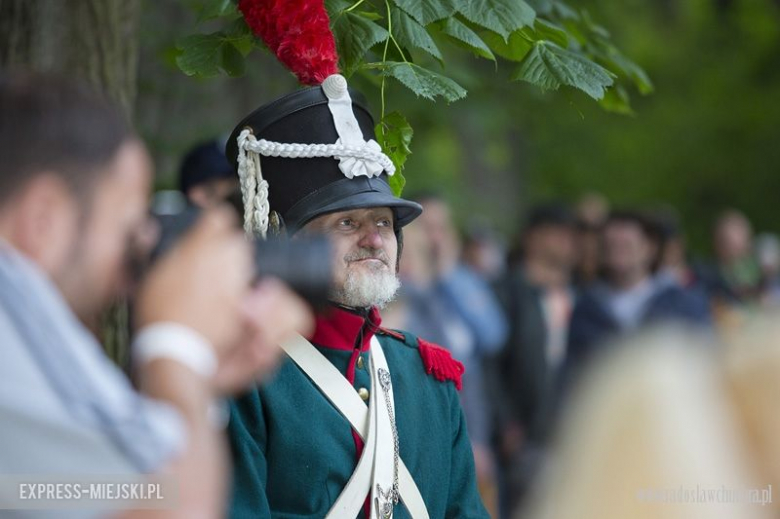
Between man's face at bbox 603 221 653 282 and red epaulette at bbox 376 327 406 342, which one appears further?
man's face at bbox 603 221 653 282

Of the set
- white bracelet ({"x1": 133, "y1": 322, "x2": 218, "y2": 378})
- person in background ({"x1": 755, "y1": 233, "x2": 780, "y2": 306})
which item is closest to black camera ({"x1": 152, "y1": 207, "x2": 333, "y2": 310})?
white bracelet ({"x1": 133, "y1": 322, "x2": 218, "y2": 378})

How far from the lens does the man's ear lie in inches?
69.9

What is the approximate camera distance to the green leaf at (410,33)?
10.5 feet

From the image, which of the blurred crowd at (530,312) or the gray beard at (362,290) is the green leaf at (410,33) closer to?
the gray beard at (362,290)

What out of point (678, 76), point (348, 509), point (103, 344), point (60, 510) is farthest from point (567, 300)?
point (678, 76)

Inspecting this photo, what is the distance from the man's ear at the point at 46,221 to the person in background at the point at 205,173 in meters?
2.45

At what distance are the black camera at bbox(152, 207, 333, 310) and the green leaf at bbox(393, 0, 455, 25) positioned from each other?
1365 mm

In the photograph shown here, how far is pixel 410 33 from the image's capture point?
3.22 meters

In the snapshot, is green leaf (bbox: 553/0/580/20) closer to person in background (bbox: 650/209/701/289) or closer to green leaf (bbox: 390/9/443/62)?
green leaf (bbox: 390/9/443/62)

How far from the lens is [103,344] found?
3963 millimetres

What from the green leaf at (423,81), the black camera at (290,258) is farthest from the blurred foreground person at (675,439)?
the green leaf at (423,81)

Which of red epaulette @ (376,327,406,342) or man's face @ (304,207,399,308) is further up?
man's face @ (304,207,399,308)

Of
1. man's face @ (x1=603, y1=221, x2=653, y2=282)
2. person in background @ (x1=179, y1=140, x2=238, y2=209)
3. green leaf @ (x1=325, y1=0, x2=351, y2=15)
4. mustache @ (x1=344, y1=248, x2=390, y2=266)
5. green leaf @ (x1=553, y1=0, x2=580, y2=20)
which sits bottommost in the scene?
mustache @ (x1=344, y1=248, x2=390, y2=266)

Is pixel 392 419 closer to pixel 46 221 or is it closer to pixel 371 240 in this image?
pixel 371 240
